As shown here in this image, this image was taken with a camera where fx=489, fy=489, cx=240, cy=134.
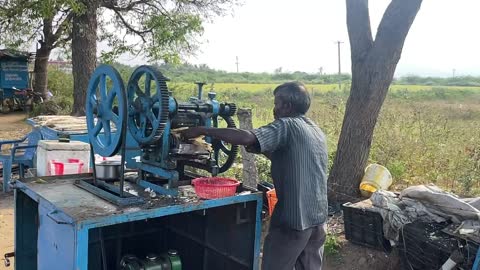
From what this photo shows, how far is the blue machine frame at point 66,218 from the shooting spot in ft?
8.48

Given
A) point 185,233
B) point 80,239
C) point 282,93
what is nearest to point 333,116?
point 185,233

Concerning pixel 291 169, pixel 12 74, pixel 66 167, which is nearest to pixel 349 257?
pixel 291 169

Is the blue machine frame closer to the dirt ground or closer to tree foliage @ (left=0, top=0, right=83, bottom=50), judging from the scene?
the dirt ground

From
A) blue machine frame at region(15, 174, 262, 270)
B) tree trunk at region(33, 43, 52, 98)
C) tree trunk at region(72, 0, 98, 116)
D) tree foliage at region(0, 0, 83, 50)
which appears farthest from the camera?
tree trunk at region(33, 43, 52, 98)

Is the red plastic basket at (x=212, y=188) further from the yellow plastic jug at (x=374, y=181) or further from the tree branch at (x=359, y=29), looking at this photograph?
the tree branch at (x=359, y=29)

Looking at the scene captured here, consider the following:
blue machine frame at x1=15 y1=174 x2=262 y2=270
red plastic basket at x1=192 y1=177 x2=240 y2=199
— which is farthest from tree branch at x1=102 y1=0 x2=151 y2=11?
red plastic basket at x1=192 y1=177 x2=240 y2=199

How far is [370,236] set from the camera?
4.61 meters

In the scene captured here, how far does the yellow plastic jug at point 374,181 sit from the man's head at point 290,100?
2994mm

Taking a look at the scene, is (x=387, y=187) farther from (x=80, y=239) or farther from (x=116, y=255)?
(x=80, y=239)

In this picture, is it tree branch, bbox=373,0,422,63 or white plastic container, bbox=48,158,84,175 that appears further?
tree branch, bbox=373,0,422,63

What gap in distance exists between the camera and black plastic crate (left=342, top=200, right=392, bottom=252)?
4531mm

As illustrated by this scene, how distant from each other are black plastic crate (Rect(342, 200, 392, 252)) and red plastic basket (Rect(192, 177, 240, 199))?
75.3 inches

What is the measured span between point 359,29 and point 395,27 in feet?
1.45

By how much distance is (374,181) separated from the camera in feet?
18.8
